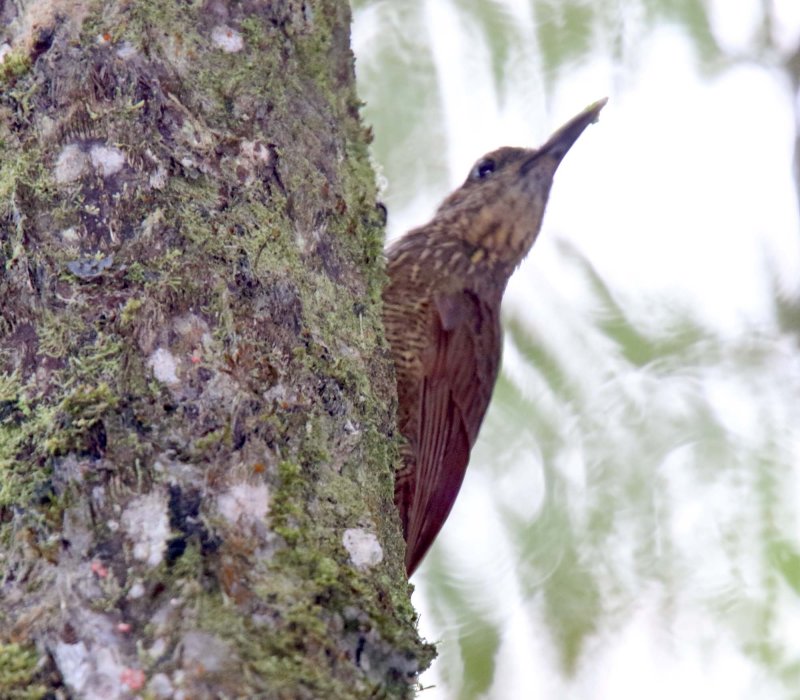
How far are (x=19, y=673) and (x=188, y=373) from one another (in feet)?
1.62

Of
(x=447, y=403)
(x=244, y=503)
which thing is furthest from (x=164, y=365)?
(x=447, y=403)

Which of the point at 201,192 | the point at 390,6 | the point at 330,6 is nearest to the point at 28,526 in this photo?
the point at 201,192

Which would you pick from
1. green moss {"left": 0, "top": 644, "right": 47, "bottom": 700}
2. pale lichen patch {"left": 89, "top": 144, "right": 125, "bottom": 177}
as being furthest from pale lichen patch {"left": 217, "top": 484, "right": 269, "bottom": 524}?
pale lichen patch {"left": 89, "top": 144, "right": 125, "bottom": 177}

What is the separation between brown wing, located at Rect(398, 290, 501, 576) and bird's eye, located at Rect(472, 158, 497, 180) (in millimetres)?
534

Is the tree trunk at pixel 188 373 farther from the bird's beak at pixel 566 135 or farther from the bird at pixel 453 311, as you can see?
the bird's beak at pixel 566 135

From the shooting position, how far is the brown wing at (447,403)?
274 cm

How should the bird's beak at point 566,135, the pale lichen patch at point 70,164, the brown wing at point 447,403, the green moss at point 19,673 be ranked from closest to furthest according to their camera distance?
the green moss at point 19,673 < the pale lichen patch at point 70,164 < the brown wing at point 447,403 < the bird's beak at point 566,135

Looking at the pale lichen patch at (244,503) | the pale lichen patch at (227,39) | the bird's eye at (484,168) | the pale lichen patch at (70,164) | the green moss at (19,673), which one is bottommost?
the green moss at (19,673)

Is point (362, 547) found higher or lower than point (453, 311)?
lower

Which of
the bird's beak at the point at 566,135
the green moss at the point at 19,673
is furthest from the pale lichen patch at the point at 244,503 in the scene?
the bird's beak at the point at 566,135

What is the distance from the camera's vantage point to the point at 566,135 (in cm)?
352

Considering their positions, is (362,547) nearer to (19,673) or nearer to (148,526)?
(148,526)

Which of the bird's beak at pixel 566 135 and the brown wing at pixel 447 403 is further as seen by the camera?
the bird's beak at pixel 566 135

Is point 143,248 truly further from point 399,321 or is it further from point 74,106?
point 399,321
